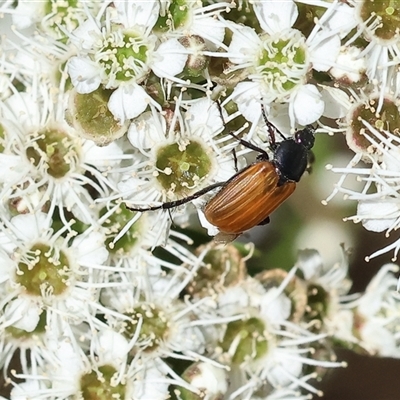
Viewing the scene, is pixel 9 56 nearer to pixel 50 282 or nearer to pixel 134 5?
pixel 134 5

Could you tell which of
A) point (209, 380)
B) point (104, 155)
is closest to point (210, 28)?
point (104, 155)

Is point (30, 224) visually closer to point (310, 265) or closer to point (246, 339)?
point (246, 339)

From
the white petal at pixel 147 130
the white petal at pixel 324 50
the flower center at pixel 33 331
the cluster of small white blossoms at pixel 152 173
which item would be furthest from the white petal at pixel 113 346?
the white petal at pixel 324 50

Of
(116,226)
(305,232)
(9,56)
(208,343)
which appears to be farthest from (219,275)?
(9,56)

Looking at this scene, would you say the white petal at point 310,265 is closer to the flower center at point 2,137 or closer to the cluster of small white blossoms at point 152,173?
the cluster of small white blossoms at point 152,173

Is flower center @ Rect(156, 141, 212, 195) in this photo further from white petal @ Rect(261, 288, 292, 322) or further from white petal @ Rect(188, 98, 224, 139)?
white petal @ Rect(261, 288, 292, 322)
